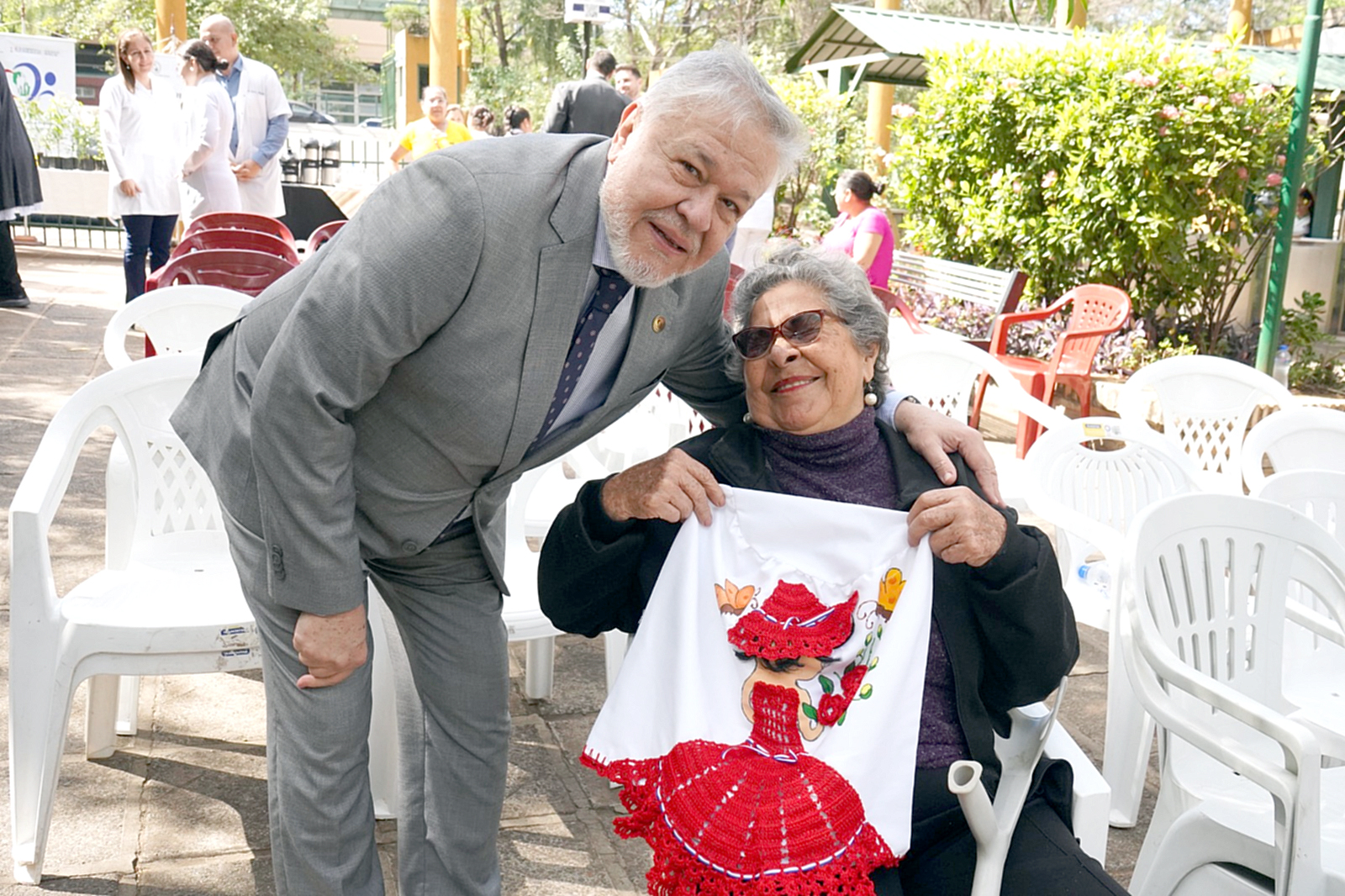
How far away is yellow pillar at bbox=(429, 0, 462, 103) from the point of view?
1875cm

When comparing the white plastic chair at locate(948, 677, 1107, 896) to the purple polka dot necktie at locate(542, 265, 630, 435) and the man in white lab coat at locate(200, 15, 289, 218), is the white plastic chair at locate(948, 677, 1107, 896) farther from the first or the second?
the man in white lab coat at locate(200, 15, 289, 218)

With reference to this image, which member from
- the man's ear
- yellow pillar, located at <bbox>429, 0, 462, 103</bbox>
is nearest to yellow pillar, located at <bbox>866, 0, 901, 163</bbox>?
yellow pillar, located at <bbox>429, 0, 462, 103</bbox>

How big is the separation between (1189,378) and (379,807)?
382 centimetres

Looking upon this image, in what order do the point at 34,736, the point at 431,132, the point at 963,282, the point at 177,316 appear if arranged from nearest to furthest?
the point at 34,736 < the point at 177,316 < the point at 963,282 < the point at 431,132

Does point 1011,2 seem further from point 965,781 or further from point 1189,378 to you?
point 965,781

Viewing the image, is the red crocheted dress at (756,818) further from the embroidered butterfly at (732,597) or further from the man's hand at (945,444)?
the man's hand at (945,444)

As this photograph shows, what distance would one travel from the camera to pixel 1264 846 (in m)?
2.32

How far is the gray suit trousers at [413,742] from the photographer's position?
2.20 meters

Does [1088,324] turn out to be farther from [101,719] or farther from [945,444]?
[101,719]

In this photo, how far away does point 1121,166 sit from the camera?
868 centimetres

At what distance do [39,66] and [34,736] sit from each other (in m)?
16.0

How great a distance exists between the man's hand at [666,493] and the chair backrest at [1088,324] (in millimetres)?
5407

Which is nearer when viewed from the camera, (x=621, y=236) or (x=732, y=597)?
(x=621, y=236)

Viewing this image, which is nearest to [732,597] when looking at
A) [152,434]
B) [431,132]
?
[152,434]
